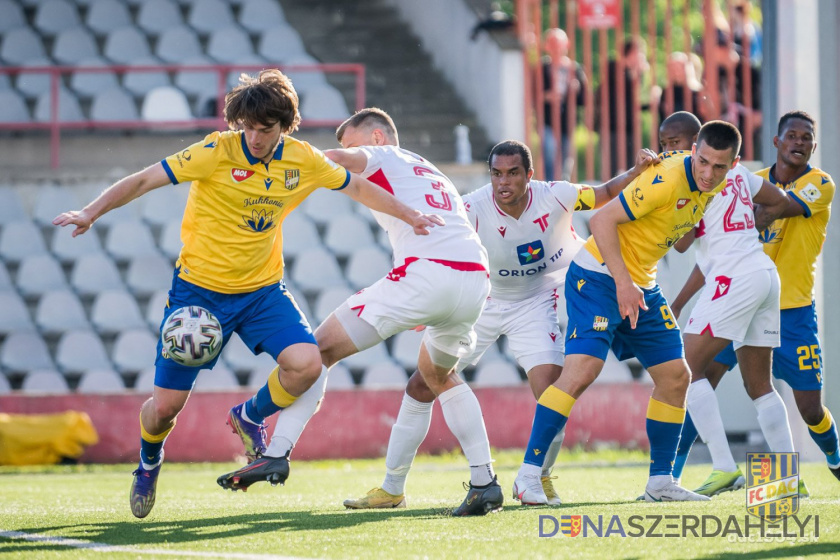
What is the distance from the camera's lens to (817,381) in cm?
657

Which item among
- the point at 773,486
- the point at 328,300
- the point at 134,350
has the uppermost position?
the point at 773,486

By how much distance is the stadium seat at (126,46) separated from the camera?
1486 centimetres

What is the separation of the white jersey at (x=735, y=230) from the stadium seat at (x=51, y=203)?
7.96 meters

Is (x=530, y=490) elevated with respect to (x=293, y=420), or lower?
lower

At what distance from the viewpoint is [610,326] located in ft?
19.0

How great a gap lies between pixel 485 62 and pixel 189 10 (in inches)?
179

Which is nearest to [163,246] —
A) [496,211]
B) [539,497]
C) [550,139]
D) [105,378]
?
[105,378]

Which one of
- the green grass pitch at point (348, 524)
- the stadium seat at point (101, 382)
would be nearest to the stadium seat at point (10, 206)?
the stadium seat at point (101, 382)

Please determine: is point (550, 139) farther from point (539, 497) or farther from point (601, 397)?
point (539, 497)

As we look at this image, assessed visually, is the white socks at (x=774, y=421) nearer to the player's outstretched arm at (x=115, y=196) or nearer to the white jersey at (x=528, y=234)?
the white jersey at (x=528, y=234)

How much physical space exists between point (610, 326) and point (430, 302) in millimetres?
1108

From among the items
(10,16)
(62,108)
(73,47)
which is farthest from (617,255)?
(10,16)

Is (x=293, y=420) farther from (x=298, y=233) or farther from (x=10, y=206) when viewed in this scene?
(x=10, y=206)

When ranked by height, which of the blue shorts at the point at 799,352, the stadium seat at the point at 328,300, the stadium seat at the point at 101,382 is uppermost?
the blue shorts at the point at 799,352
